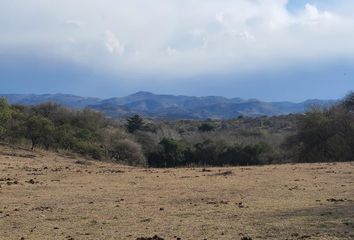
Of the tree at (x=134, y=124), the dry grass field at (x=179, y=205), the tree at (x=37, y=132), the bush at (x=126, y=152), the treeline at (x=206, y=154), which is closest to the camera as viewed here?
the dry grass field at (x=179, y=205)

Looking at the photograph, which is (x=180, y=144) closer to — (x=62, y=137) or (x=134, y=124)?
(x=62, y=137)

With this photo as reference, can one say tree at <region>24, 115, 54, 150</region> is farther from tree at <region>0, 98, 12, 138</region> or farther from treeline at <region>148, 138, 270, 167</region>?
treeline at <region>148, 138, 270, 167</region>

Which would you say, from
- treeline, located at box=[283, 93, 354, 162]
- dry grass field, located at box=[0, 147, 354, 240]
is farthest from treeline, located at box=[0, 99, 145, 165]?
dry grass field, located at box=[0, 147, 354, 240]

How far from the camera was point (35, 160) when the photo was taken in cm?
2941

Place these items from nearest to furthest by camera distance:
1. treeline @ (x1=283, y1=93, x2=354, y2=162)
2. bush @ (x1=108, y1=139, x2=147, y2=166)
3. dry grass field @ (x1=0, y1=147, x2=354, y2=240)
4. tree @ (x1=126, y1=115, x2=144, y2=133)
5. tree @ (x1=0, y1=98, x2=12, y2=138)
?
dry grass field @ (x1=0, y1=147, x2=354, y2=240) → tree @ (x1=0, y1=98, x2=12, y2=138) → treeline @ (x1=283, y1=93, x2=354, y2=162) → bush @ (x1=108, y1=139, x2=147, y2=166) → tree @ (x1=126, y1=115, x2=144, y2=133)

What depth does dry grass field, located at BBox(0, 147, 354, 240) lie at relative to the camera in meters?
10.0

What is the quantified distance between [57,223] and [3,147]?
23560 millimetres

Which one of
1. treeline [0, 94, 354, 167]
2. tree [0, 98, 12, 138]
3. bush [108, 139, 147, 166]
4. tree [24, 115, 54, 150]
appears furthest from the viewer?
bush [108, 139, 147, 166]

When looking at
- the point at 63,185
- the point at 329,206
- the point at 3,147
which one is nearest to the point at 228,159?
the point at 3,147

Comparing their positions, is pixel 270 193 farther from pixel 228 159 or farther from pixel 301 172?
pixel 228 159

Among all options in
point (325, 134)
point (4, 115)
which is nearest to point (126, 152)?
point (4, 115)

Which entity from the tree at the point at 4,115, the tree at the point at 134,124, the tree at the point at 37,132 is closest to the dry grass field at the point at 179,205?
the tree at the point at 4,115

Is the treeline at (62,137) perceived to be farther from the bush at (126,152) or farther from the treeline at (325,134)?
the treeline at (325,134)

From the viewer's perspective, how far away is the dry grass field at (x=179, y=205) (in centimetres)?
1000
